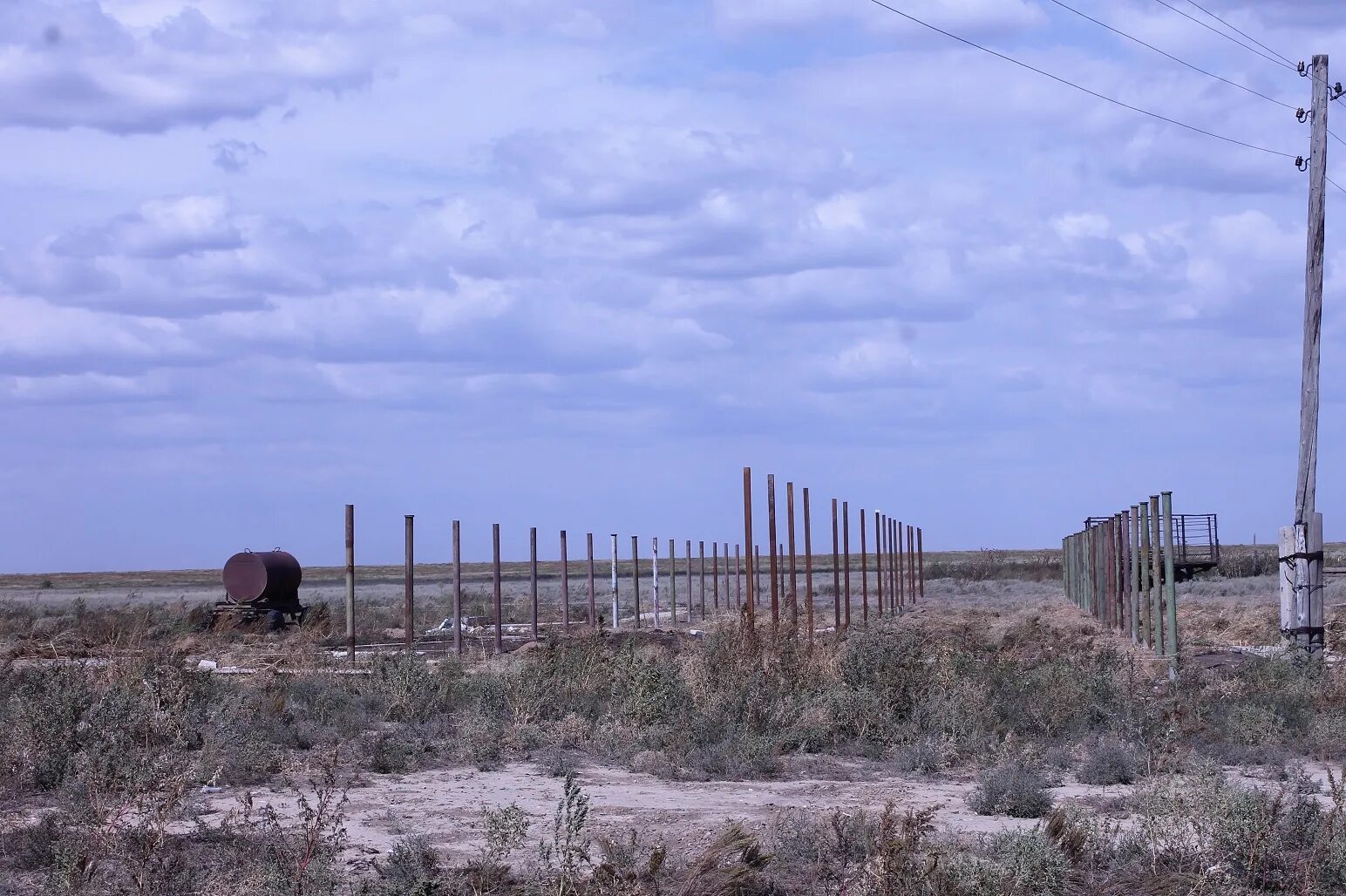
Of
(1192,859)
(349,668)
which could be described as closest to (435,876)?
(1192,859)

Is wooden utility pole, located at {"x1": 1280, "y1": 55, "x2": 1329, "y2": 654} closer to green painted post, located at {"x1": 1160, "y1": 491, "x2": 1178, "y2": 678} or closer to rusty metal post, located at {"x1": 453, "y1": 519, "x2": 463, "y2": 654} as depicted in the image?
green painted post, located at {"x1": 1160, "y1": 491, "x2": 1178, "y2": 678}

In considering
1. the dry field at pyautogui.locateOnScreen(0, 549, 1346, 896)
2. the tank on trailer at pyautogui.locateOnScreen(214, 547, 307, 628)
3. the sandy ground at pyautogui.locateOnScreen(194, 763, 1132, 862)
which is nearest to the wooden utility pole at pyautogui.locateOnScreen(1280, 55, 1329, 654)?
the dry field at pyautogui.locateOnScreen(0, 549, 1346, 896)

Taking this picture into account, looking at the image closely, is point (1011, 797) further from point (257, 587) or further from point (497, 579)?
point (257, 587)

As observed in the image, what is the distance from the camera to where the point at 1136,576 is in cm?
2128

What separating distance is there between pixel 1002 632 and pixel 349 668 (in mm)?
14016

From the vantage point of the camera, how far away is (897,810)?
10.2 meters

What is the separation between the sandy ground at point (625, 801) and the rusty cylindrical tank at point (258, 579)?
2099 centimetres

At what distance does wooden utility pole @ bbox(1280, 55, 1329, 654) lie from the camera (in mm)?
18422

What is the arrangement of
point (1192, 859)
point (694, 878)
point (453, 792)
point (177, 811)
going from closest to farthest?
point (694, 878), point (1192, 859), point (177, 811), point (453, 792)

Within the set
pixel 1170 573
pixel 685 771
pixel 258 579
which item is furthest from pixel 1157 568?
pixel 258 579

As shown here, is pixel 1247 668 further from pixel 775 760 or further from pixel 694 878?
pixel 694 878

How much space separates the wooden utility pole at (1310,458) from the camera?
60.4 feet

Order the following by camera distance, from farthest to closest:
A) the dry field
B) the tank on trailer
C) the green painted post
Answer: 1. the tank on trailer
2. the green painted post
3. the dry field

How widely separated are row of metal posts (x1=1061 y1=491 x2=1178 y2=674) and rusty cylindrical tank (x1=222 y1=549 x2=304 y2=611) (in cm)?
1764
